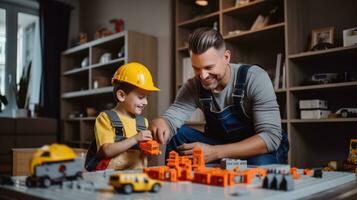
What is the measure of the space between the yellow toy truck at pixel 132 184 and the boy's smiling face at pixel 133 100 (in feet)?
2.49

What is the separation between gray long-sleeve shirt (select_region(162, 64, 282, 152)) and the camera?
4.86ft

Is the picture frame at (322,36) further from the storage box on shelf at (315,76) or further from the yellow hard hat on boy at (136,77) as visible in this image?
the yellow hard hat on boy at (136,77)

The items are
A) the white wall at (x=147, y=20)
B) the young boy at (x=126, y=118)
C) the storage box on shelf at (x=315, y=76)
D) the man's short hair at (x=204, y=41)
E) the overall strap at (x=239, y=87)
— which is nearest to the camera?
the young boy at (x=126, y=118)

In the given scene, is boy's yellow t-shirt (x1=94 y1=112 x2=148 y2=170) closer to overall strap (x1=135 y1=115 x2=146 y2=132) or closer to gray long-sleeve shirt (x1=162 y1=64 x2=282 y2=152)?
overall strap (x1=135 y1=115 x2=146 y2=132)

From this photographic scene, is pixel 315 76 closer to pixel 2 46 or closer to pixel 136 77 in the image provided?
pixel 136 77

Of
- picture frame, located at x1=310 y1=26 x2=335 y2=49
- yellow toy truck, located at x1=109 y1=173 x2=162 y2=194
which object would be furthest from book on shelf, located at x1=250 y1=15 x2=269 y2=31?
yellow toy truck, located at x1=109 y1=173 x2=162 y2=194

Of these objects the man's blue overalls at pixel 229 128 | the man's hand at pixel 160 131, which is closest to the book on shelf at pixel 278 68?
the man's blue overalls at pixel 229 128

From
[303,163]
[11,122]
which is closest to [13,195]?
[303,163]

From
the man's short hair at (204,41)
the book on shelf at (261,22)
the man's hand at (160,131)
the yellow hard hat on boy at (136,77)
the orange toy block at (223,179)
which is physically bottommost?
the orange toy block at (223,179)

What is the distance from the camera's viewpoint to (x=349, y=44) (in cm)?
220

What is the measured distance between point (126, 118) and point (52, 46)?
10.8ft

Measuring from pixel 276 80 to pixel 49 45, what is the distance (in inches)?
118

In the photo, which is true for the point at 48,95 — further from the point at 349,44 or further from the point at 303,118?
the point at 349,44

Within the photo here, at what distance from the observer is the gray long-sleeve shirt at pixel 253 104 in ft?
4.86
